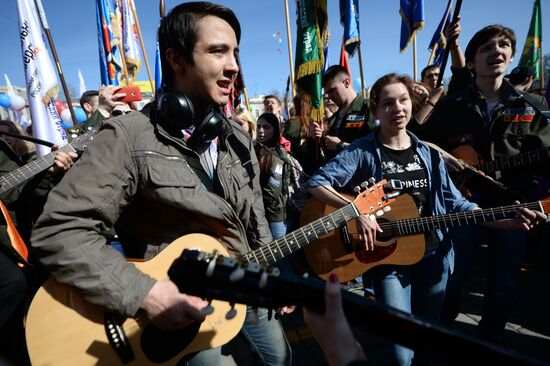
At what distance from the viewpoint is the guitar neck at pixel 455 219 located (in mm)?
2307

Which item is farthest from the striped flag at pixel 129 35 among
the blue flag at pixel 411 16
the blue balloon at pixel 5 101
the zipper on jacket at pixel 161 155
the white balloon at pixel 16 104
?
the blue balloon at pixel 5 101

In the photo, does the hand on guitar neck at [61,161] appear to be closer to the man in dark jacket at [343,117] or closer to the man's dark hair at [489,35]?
the man in dark jacket at [343,117]

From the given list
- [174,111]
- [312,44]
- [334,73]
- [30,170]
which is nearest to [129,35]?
[312,44]

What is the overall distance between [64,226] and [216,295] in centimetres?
73

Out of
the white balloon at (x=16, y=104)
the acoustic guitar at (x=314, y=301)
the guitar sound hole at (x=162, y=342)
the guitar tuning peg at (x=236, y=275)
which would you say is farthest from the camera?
the white balloon at (x=16, y=104)

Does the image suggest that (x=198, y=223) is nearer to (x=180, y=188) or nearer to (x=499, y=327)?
(x=180, y=188)

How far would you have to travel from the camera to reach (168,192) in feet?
4.66

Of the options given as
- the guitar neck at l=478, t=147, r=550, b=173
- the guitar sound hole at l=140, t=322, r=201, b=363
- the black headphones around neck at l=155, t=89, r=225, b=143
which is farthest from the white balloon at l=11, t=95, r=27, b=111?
the guitar neck at l=478, t=147, r=550, b=173

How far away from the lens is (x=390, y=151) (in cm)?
251

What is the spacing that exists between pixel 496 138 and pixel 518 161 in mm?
279

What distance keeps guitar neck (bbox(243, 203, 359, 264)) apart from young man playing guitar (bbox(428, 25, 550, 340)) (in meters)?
1.36

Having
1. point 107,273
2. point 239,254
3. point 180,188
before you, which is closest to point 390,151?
point 239,254

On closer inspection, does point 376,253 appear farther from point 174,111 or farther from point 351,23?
point 351,23

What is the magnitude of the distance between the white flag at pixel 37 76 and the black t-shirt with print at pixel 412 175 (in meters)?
4.69
